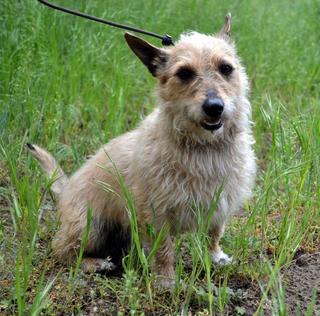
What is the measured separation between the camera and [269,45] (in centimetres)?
649

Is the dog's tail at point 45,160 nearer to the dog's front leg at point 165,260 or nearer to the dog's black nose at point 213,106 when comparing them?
the dog's front leg at point 165,260

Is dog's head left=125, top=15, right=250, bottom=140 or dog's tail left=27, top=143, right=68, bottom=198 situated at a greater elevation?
dog's head left=125, top=15, right=250, bottom=140

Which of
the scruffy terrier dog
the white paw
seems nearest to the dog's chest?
the scruffy terrier dog

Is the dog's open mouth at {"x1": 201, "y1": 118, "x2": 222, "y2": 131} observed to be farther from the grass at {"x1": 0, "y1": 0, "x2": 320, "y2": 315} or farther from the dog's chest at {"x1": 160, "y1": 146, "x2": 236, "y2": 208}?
the grass at {"x1": 0, "y1": 0, "x2": 320, "y2": 315}

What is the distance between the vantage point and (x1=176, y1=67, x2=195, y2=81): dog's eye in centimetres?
319

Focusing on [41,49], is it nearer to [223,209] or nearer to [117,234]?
[117,234]

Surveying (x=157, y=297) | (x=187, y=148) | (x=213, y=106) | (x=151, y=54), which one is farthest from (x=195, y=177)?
(x=151, y=54)

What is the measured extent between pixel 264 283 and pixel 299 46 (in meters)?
3.99

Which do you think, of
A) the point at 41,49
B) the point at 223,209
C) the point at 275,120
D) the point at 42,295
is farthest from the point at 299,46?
the point at 42,295

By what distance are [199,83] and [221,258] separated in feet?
3.35

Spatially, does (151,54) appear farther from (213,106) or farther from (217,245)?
(217,245)

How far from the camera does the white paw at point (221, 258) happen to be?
3330mm

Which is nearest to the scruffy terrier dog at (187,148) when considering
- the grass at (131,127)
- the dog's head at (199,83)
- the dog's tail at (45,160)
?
the dog's head at (199,83)

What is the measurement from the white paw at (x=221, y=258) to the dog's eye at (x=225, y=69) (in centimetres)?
103
